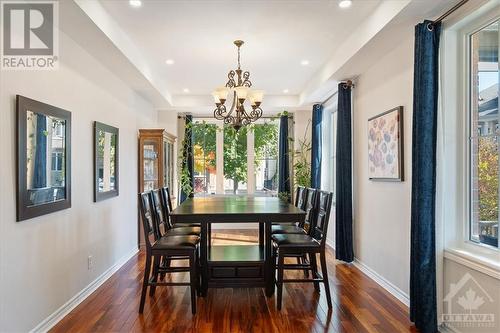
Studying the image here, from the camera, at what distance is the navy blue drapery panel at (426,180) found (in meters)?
2.43

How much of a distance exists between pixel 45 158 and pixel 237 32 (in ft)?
7.11

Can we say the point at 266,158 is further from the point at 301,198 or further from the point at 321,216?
the point at 321,216

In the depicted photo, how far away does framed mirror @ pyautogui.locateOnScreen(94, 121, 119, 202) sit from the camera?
352 centimetres

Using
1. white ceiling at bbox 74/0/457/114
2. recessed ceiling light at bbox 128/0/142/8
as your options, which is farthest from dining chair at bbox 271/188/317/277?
recessed ceiling light at bbox 128/0/142/8

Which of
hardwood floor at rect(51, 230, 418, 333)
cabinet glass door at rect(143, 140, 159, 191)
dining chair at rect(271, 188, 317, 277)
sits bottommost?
hardwood floor at rect(51, 230, 418, 333)

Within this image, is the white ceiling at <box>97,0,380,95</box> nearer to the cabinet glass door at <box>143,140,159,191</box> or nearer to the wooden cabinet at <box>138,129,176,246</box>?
the wooden cabinet at <box>138,129,176,246</box>

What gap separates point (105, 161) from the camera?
12.4 ft

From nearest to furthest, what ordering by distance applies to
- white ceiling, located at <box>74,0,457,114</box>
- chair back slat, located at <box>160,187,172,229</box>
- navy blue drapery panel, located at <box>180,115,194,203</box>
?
white ceiling, located at <box>74,0,457,114</box>, chair back slat, located at <box>160,187,172,229</box>, navy blue drapery panel, located at <box>180,115,194,203</box>

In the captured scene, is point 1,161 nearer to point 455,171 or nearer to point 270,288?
point 270,288

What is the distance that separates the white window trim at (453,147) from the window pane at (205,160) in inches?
196

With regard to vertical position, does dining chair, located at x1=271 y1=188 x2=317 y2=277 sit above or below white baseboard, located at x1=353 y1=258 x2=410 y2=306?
above

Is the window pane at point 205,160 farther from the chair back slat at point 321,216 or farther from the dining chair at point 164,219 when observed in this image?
the chair back slat at point 321,216

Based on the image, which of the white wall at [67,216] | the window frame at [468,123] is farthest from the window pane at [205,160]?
the window frame at [468,123]

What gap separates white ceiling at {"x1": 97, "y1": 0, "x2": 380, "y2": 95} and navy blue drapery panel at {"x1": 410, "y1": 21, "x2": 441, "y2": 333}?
682mm
